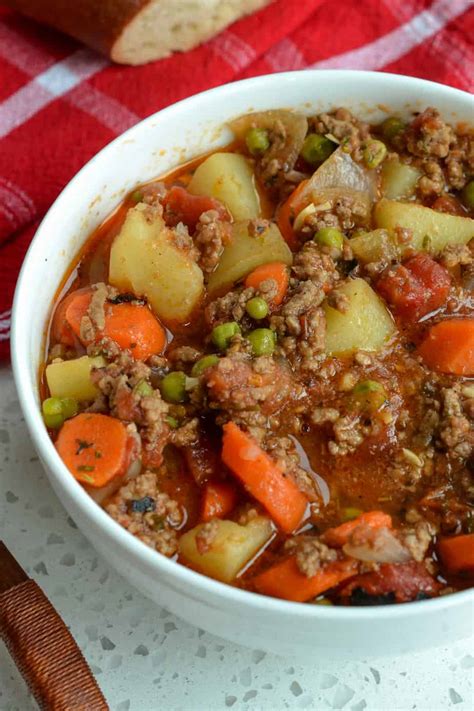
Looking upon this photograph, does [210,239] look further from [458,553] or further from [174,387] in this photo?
[458,553]

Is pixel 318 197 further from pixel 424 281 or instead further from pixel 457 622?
pixel 457 622

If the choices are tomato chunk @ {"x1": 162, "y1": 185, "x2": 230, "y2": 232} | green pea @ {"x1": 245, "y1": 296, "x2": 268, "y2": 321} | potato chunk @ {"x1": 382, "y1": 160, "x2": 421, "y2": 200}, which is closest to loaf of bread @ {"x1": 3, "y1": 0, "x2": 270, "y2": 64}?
tomato chunk @ {"x1": 162, "y1": 185, "x2": 230, "y2": 232}

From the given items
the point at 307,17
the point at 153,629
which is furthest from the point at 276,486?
the point at 307,17

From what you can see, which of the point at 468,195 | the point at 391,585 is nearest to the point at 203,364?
the point at 391,585

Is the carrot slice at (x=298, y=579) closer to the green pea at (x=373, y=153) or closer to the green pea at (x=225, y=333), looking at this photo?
the green pea at (x=225, y=333)

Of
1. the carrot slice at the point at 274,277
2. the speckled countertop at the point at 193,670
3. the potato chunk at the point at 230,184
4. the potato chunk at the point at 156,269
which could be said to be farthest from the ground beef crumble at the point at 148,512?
the potato chunk at the point at 230,184

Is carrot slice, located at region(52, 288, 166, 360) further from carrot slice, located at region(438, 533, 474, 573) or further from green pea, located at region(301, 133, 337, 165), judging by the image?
carrot slice, located at region(438, 533, 474, 573)
